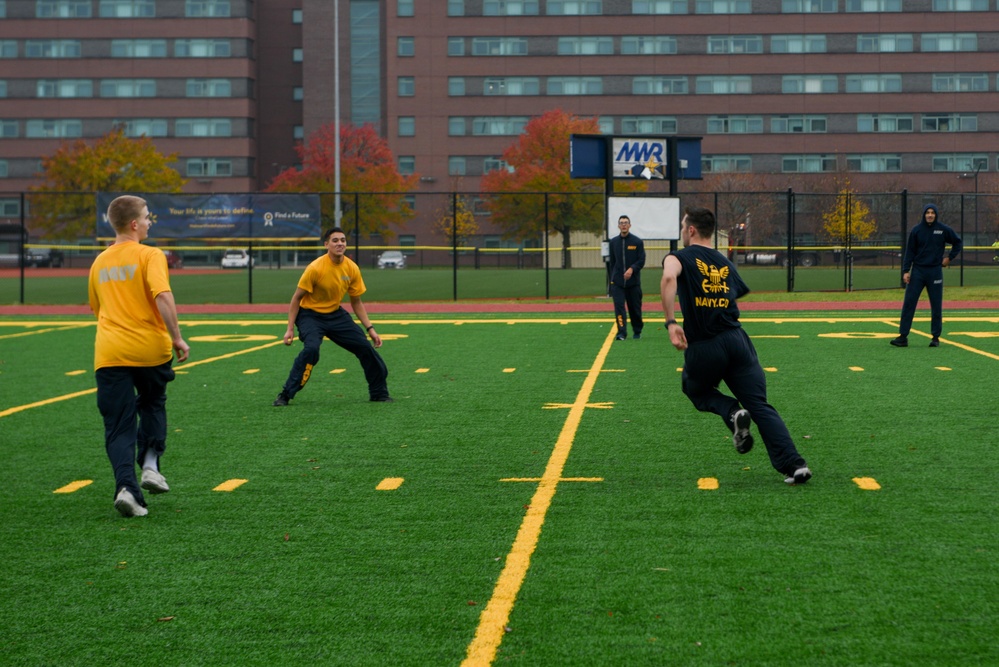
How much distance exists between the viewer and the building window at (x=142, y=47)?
9612cm

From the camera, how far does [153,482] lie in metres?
7.25

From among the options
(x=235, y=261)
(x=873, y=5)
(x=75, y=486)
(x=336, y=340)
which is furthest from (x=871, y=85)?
(x=75, y=486)

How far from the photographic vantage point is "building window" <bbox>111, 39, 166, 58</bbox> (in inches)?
3784

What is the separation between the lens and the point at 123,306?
22.7ft

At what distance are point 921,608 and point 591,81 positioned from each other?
90.3 meters

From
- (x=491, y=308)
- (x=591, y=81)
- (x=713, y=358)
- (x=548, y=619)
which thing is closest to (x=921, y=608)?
(x=548, y=619)

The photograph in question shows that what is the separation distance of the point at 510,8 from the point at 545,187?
25.6 m

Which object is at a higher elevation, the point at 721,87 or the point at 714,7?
the point at 714,7

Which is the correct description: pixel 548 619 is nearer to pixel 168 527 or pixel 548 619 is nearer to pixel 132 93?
pixel 168 527

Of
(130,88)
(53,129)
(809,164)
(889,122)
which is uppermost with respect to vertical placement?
(130,88)

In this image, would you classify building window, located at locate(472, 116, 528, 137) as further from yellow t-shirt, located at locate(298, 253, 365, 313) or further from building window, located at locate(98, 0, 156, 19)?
yellow t-shirt, located at locate(298, 253, 365, 313)

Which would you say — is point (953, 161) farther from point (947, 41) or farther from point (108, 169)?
point (108, 169)

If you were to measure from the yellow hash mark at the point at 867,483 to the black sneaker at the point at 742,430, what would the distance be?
681 millimetres

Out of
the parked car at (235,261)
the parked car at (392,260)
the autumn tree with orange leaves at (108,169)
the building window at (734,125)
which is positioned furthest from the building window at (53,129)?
the building window at (734,125)
